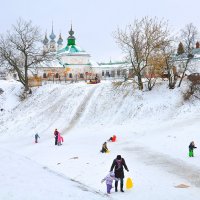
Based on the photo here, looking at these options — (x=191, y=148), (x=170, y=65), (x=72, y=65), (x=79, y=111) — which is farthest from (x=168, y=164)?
(x=72, y=65)

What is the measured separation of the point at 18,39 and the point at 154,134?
32.7 metres

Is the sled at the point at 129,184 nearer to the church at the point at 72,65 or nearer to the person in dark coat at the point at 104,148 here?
the person in dark coat at the point at 104,148

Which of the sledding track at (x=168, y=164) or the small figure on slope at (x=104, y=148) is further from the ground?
the small figure on slope at (x=104, y=148)

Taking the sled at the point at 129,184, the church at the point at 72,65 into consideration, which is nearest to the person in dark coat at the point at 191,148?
the sled at the point at 129,184

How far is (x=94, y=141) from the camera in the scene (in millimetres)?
33781

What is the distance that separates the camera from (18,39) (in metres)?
59.8

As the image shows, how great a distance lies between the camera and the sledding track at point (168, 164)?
20.0 meters

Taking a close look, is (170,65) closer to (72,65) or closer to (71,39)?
(72,65)

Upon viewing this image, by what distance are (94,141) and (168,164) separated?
453 inches

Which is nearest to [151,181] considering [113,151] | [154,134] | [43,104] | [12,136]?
[113,151]

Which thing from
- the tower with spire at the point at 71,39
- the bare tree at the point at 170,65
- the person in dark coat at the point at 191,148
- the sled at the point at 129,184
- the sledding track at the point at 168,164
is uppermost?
the tower with spire at the point at 71,39

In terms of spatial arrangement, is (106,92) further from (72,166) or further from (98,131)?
(72,166)

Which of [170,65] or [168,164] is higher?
[170,65]

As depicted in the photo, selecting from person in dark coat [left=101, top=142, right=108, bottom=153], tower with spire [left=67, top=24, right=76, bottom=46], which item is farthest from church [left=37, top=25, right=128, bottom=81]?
person in dark coat [left=101, top=142, right=108, bottom=153]
